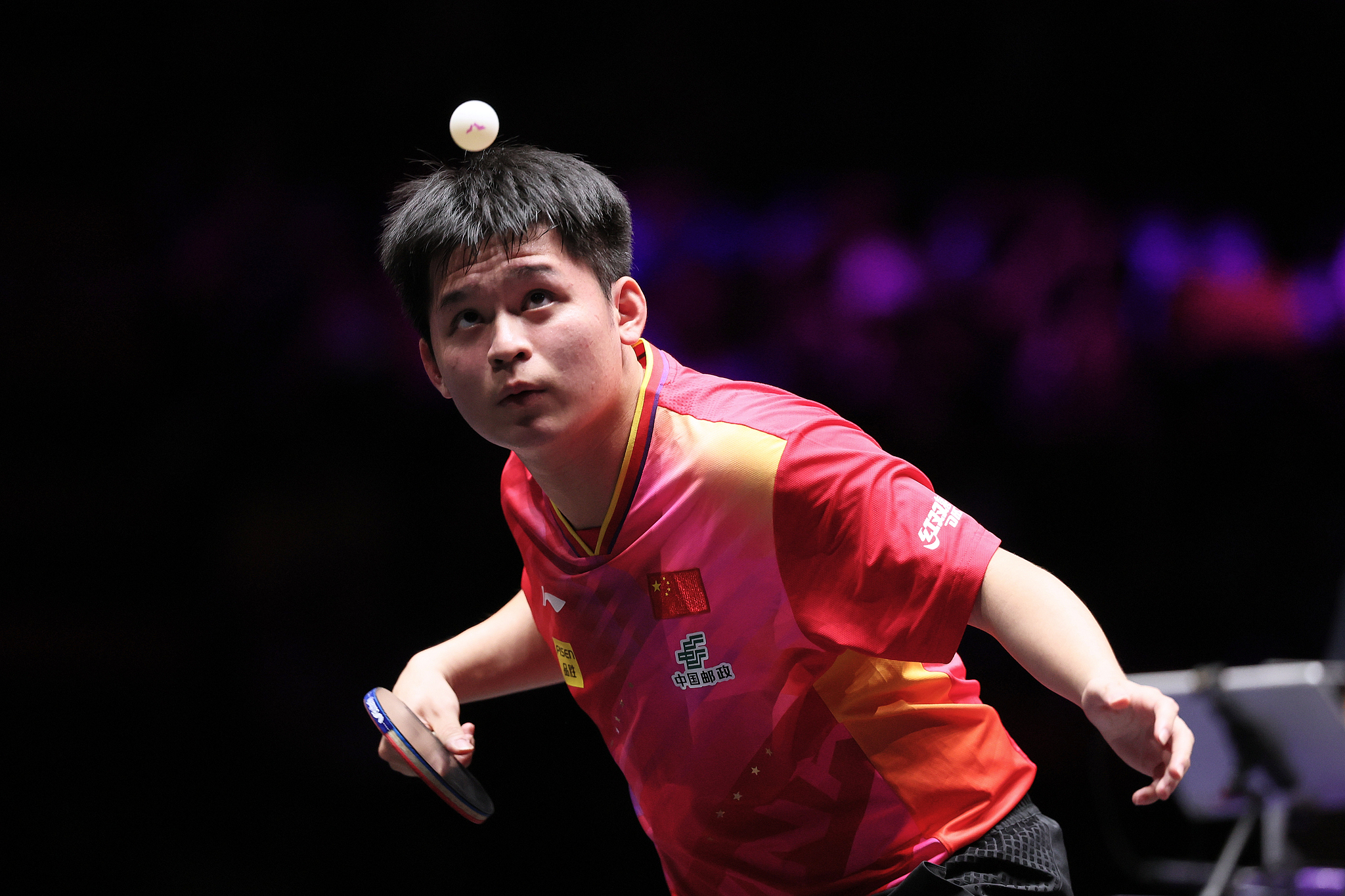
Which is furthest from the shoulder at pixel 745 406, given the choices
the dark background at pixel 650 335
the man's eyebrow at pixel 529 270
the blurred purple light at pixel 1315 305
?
the blurred purple light at pixel 1315 305

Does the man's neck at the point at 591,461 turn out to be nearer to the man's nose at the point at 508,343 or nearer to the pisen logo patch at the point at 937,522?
the man's nose at the point at 508,343

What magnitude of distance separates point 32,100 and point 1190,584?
4968mm

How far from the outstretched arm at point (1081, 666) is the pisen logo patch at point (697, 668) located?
36 cm

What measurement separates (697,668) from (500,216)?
27.8 inches

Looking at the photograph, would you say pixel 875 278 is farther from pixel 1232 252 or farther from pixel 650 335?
pixel 1232 252

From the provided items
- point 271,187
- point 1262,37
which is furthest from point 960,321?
point 271,187

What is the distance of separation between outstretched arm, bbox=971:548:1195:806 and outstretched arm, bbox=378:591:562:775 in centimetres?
81

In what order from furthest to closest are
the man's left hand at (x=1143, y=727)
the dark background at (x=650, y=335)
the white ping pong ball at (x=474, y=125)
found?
1. the dark background at (x=650, y=335)
2. the white ping pong ball at (x=474, y=125)
3. the man's left hand at (x=1143, y=727)

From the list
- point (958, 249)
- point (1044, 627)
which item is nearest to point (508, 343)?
A: point (1044, 627)

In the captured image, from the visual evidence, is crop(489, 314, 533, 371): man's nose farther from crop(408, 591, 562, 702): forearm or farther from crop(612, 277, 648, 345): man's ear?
crop(408, 591, 562, 702): forearm

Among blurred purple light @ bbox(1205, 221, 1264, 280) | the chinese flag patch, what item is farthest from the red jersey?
blurred purple light @ bbox(1205, 221, 1264, 280)

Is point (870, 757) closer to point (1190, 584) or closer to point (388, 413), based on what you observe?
point (388, 413)

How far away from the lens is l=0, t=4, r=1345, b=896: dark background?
3.69 m

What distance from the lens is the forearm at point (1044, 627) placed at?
1.26m
